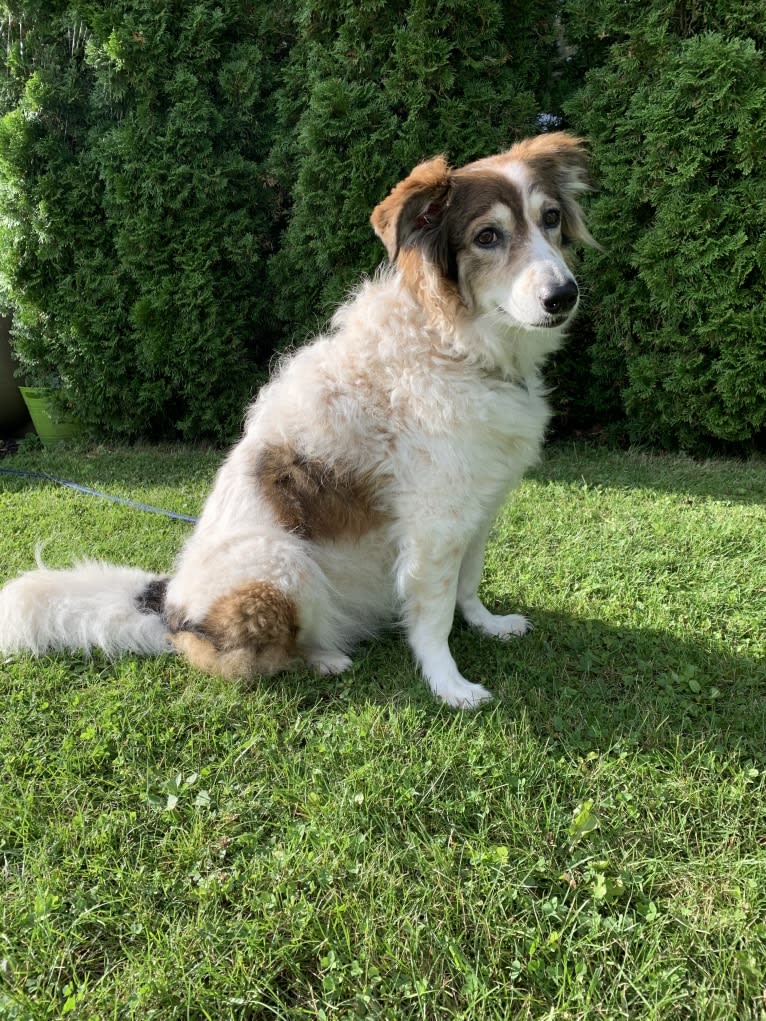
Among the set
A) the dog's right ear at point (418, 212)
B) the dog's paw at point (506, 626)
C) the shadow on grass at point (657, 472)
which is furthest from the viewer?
the shadow on grass at point (657, 472)

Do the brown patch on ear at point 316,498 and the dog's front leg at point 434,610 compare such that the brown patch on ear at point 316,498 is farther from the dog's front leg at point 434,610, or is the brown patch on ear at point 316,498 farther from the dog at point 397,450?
the dog's front leg at point 434,610

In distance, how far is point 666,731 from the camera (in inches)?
93.5

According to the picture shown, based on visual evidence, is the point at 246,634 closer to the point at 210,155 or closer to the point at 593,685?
the point at 593,685

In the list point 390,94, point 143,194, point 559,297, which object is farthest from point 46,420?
point 559,297

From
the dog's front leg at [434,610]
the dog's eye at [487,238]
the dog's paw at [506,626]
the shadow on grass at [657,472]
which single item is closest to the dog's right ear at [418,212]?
the dog's eye at [487,238]

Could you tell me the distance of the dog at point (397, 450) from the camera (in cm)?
250

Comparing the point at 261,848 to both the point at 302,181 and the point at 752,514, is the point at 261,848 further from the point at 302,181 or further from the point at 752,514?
the point at 302,181

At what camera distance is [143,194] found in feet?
17.7

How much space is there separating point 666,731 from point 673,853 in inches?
21.2

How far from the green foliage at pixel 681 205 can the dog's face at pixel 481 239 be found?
2.82 metres

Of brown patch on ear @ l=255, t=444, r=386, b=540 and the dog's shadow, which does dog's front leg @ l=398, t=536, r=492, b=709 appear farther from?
brown patch on ear @ l=255, t=444, r=386, b=540

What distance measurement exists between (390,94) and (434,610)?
416cm

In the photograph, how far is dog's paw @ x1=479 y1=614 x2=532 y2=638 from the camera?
313 centimetres

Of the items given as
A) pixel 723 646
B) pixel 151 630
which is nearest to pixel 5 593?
pixel 151 630
